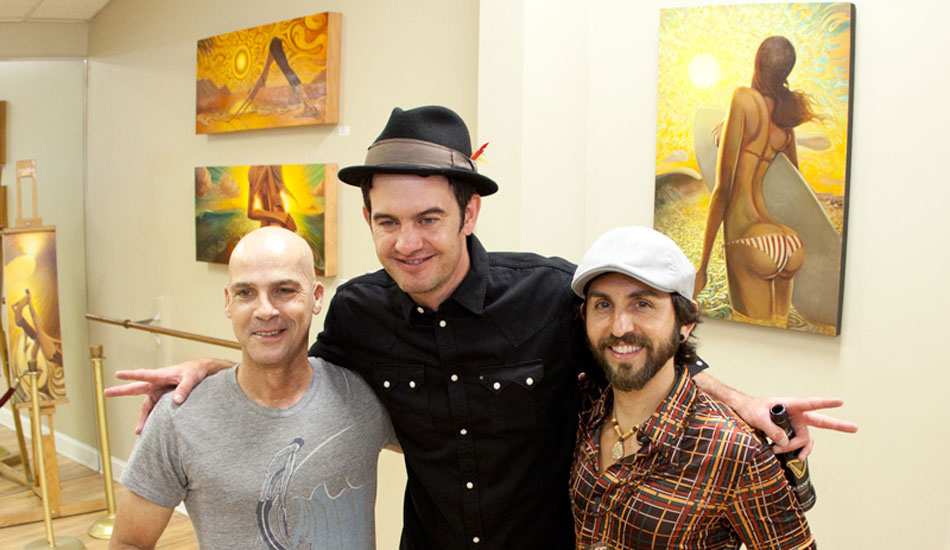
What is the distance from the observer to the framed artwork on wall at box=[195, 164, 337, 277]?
368 cm

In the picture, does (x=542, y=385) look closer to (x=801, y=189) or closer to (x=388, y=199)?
(x=388, y=199)

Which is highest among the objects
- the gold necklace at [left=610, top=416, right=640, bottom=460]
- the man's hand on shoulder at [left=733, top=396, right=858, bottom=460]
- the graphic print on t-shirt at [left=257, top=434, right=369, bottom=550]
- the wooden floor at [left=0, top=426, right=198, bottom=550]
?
the man's hand on shoulder at [left=733, top=396, right=858, bottom=460]

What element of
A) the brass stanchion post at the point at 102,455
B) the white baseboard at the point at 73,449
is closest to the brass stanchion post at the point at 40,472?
the brass stanchion post at the point at 102,455

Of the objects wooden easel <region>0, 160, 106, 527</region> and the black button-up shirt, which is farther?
wooden easel <region>0, 160, 106, 527</region>

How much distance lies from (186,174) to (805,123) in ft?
11.0

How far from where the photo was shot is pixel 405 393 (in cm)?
193

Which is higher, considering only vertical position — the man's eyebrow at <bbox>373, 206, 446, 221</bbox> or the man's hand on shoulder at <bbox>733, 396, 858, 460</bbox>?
the man's eyebrow at <bbox>373, 206, 446, 221</bbox>

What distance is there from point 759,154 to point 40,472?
12.9ft

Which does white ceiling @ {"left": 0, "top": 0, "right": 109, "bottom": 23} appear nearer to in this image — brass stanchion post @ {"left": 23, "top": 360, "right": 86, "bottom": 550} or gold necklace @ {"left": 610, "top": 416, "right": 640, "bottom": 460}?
brass stanchion post @ {"left": 23, "top": 360, "right": 86, "bottom": 550}

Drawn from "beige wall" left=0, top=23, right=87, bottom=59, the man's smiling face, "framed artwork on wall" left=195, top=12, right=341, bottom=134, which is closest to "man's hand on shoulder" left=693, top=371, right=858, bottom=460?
the man's smiling face

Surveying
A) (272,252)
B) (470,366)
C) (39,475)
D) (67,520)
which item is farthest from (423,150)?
(67,520)

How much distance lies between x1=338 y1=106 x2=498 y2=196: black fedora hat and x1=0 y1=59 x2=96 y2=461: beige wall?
4055 millimetres

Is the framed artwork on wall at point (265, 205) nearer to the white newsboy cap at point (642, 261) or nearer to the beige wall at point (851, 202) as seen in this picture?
the beige wall at point (851, 202)

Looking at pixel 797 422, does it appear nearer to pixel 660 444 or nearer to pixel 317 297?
pixel 660 444
